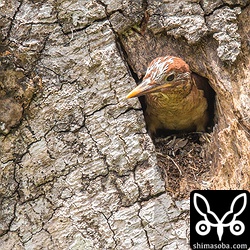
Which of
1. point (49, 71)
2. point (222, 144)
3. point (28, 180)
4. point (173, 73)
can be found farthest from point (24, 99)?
point (222, 144)

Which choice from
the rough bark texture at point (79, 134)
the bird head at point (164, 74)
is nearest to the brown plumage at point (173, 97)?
the bird head at point (164, 74)

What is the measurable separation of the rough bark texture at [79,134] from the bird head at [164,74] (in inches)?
11.7

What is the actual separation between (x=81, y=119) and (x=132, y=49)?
0.72 meters

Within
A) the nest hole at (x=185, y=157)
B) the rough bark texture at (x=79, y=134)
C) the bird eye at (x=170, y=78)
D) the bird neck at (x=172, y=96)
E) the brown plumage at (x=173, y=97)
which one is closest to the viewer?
the rough bark texture at (x=79, y=134)

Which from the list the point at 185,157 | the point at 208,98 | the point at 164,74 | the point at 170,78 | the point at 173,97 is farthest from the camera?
the point at 208,98

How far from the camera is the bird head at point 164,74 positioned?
152 inches

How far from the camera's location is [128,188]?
11.5 feet

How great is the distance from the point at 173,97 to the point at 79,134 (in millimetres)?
1178

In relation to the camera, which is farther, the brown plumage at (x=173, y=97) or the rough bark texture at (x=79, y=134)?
the brown plumage at (x=173, y=97)

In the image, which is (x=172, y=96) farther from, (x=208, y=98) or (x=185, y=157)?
(x=185, y=157)

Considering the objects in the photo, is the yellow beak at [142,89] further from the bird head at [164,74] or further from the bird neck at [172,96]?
the bird neck at [172,96]

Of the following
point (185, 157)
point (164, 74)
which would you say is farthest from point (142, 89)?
point (185, 157)

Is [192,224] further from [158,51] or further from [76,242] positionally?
[158,51]

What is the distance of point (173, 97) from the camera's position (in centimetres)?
438
